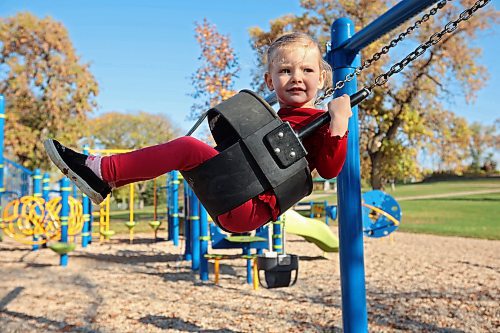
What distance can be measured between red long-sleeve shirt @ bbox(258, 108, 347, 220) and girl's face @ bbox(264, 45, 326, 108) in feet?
0.22

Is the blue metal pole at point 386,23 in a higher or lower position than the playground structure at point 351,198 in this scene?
higher

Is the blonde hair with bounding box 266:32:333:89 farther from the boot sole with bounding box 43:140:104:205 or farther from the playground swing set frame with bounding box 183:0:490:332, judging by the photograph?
the boot sole with bounding box 43:140:104:205

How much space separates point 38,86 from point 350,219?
20000mm

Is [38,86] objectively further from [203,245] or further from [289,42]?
[289,42]

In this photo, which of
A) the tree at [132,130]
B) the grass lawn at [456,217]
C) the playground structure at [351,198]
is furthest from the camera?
the tree at [132,130]

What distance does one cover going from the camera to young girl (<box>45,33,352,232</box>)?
6.13 ft

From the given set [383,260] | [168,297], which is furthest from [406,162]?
[168,297]

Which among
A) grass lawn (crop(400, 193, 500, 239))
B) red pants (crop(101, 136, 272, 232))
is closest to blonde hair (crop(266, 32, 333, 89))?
red pants (crop(101, 136, 272, 232))

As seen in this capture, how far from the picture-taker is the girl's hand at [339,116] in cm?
188

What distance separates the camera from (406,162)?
55.4ft

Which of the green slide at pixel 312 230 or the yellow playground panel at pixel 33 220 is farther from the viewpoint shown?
the yellow playground panel at pixel 33 220

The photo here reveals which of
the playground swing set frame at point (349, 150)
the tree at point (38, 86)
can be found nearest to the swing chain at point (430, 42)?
the playground swing set frame at point (349, 150)

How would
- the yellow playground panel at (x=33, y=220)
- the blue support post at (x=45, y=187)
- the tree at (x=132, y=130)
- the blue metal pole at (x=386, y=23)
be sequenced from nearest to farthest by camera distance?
1. the blue metal pole at (x=386, y=23)
2. the yellow playground panel at (x=33, y=220)
3. the blue support post at (x=45, y=187)
4. the tree at (x=132, y=130)

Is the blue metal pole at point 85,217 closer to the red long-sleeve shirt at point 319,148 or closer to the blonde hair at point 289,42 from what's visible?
the blonde hair at point 289,42
